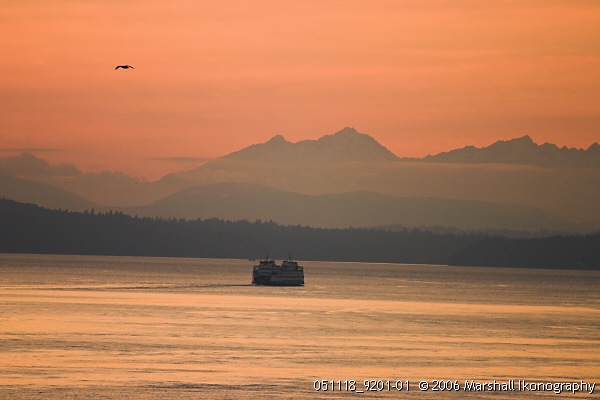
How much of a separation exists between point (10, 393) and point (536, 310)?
127872 mm

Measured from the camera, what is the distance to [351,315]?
5984 inches

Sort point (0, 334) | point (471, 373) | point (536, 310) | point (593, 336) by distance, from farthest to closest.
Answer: point (536, 310) < point (593, 336) < point (0, 334) < point (471, 373)

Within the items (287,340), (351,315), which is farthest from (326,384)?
(351,315)

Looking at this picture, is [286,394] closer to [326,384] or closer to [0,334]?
[326,384]

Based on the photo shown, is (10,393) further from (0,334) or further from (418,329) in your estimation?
(418,329)

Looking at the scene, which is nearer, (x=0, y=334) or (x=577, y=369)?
(x=577, y=369)

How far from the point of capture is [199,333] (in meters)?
114

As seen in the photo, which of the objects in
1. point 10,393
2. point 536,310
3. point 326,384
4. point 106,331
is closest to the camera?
point 10,393

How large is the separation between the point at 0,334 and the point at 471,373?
1901 inches

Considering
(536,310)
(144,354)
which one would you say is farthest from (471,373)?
(536,310)

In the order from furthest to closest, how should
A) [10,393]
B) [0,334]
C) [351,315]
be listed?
[351,315] < [0,334] < [10,393]

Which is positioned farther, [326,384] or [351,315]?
[351,315]

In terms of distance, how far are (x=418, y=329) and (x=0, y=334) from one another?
159ft

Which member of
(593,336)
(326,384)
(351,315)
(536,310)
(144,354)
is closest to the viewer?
(326,384)
